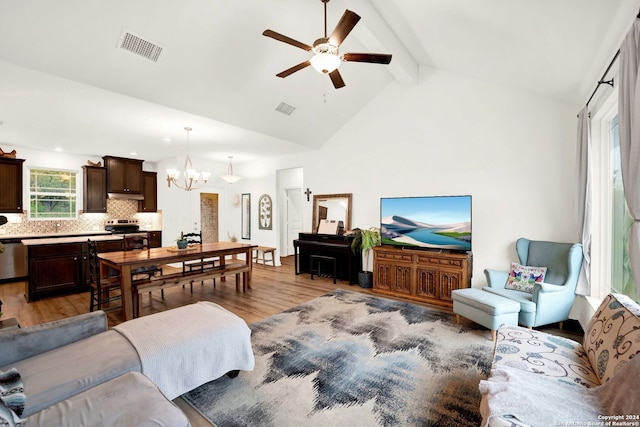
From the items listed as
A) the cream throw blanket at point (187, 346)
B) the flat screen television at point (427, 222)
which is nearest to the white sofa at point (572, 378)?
the cream throw blanket at point (187, 346)

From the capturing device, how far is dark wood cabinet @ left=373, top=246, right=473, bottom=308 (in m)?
4.03

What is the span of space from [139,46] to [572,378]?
4306 mm

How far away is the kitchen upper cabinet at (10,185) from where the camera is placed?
5.54m

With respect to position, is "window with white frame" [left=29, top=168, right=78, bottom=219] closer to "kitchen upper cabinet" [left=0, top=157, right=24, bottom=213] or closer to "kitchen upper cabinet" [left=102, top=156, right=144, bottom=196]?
"kitchen upper cabinet" [left=0, top=157, right=24, bottom=213]

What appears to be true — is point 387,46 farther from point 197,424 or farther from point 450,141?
point 197,424

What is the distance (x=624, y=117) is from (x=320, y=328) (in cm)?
306

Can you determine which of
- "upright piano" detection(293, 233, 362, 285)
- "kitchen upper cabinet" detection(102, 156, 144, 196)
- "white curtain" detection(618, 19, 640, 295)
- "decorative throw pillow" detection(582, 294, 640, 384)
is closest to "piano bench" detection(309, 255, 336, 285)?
"upright piano" detection(293, 233, 362, 285)

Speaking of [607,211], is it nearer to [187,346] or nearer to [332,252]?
[332,252]

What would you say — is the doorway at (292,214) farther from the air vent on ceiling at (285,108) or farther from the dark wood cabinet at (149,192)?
the dark wood cabinet at (149,192)

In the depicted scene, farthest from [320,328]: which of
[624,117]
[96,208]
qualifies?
[96,208]

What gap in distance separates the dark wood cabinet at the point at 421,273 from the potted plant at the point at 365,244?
25 centimetres

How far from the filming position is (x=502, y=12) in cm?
254

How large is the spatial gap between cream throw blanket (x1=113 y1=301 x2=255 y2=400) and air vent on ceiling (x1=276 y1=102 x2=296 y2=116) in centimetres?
325

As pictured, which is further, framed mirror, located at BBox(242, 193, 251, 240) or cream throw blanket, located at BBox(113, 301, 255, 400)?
framed mirror, located at BBox(242, 193, 251, 240)
